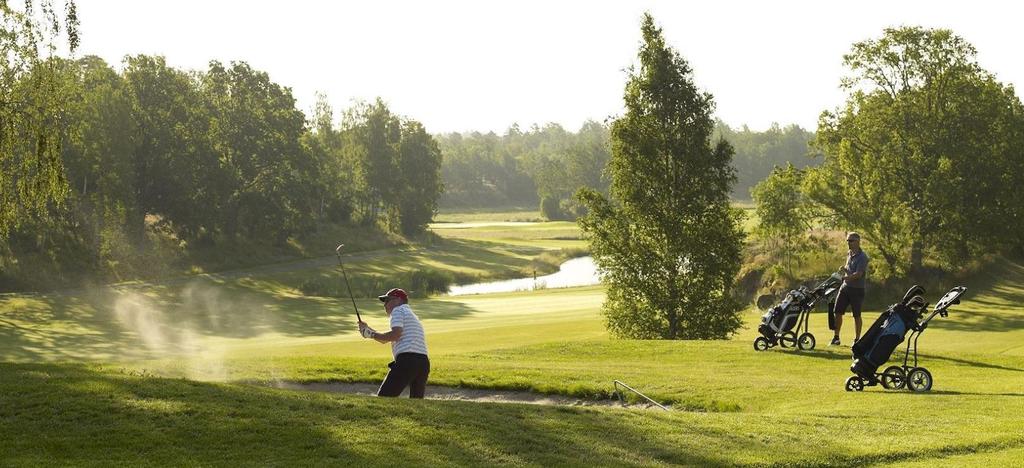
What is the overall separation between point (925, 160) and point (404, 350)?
42.8m

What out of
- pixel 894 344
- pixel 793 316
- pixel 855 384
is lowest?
pixel 855 384

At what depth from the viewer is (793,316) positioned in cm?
2358

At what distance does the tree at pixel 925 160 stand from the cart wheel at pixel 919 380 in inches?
1353

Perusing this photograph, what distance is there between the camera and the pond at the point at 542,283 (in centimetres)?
7588

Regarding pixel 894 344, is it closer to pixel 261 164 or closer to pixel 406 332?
pixel 406 332

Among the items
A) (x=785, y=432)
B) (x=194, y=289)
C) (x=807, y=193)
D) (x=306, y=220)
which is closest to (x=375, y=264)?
(x=306, y=220)

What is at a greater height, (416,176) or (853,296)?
(416,176)

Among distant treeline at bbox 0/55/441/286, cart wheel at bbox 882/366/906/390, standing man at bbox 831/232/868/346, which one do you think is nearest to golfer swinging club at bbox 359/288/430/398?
cart wheel at bbox 882/366/906/390

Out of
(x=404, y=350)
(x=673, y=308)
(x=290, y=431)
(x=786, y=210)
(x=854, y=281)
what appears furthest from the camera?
(x=786, y=210)

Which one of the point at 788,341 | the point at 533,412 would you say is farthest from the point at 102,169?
the point at 533,412

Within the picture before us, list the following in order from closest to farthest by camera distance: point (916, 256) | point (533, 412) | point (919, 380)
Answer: point (533, 412) < point (919, 380) < point (916, 256)

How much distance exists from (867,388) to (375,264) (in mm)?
70638

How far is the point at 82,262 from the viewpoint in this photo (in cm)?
6494

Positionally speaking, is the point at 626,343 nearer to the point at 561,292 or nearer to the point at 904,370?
the point at 904,370
